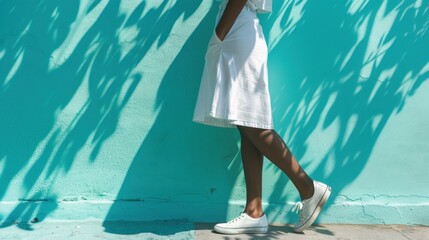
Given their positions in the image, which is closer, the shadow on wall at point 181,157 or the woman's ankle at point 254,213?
the woman's ankle at point 254,213

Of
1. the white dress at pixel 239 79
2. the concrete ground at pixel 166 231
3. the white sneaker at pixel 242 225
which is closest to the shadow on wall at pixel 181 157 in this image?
the concrete ground at pixel 166 231

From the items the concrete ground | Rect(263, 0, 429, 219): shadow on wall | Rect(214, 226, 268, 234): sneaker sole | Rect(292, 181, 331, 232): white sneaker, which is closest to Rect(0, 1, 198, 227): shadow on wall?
the concrete ground

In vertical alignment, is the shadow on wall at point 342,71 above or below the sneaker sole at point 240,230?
above

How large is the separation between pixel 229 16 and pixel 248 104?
537 millimetres

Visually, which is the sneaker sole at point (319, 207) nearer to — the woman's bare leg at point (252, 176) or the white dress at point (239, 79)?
the woman's bare leg at point (252, 176)

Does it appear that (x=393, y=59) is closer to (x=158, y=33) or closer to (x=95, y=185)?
(x=158, y=33)

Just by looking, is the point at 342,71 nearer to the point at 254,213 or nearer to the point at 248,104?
the point at 248,104

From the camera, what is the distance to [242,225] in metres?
3.30

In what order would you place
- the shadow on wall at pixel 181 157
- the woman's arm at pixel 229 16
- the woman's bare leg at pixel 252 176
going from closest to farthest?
the woman's arm at pixel 229 16 → the woman's bare leg at pixel 252 176 → the shadow on wall at pixel 181 157

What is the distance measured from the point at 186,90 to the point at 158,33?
1.39 ft

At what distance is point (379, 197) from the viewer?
3.62 meters

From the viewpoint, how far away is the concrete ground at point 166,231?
321 centimetres

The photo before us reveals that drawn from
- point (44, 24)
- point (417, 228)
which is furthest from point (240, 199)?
point (44, 24)

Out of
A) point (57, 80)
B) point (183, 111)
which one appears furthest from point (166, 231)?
point (57, 80)
